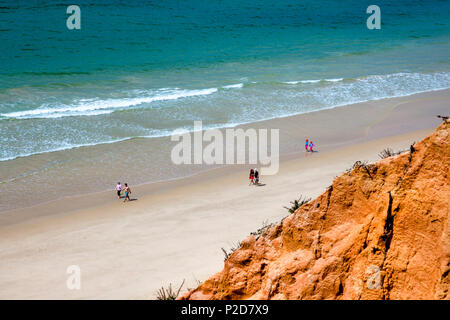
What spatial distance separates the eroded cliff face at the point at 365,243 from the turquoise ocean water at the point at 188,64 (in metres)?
21.1

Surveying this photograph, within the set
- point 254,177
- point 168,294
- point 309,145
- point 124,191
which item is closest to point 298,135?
point 309,145

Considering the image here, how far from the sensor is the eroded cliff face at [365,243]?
5566 millimetres

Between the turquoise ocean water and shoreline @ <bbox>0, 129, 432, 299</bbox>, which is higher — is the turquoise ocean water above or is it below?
above

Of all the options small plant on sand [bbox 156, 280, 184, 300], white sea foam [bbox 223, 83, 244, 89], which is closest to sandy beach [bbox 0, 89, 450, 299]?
small plant on sand [bbox 156, 280, 184, 300]

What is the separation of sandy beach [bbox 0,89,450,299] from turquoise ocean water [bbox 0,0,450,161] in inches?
151

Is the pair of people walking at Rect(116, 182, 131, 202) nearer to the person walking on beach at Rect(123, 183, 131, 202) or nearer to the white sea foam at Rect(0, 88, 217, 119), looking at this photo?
the person walking on beach at Rect(123, 183, 131, 202)

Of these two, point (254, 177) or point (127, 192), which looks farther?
point (254, 177)

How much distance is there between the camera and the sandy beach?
48.6 ft

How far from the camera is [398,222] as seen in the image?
573 cm

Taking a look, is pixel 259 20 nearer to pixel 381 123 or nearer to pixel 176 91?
pixel 176 91

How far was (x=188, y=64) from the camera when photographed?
4319 cm
